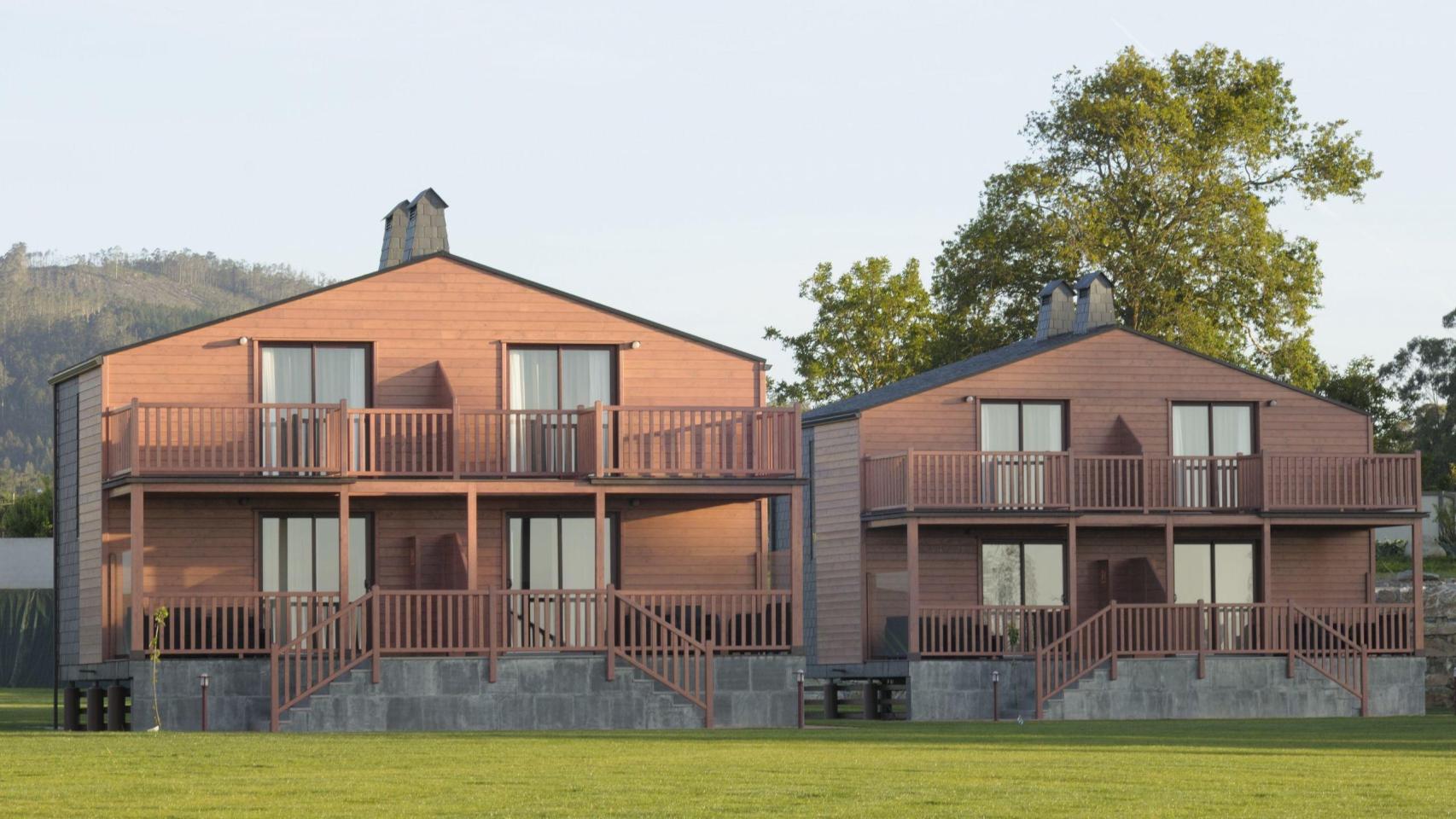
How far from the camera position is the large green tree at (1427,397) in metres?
88.9

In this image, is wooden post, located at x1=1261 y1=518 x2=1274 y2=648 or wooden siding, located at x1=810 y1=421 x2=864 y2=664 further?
wooden siding, located at x1=810 y1=421 x2=864 y2=664

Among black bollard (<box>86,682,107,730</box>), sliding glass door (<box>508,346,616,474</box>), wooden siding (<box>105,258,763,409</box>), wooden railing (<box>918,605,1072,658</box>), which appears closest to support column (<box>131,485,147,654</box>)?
wooden siding (<box>105,258,763,409</box>)

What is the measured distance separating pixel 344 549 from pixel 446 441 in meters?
2.46

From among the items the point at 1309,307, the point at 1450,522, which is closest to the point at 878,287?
the point at 1309,307

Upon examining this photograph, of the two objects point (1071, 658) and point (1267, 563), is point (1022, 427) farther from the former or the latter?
point (1071, 658)

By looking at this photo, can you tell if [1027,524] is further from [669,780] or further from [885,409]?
[669,780]

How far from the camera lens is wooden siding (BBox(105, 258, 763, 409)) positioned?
1346 inches

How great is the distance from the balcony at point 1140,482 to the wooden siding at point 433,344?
4438mm

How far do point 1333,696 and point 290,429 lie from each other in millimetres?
17918

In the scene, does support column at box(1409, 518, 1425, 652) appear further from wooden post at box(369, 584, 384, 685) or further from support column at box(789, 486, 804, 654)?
wooden post at box(369, 584, 384, 685)

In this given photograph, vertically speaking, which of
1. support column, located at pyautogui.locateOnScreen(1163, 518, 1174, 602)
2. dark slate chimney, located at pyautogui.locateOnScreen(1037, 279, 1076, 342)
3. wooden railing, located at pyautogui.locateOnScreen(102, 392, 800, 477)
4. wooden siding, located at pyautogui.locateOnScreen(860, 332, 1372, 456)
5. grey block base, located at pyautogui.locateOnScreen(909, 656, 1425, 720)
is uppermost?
dark slate chimney, located at pyautogui.locateOnScreen(1037, 279, 1076, 342)

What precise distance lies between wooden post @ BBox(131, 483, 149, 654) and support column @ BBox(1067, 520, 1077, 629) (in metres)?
15.0

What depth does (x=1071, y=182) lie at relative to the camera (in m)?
58.3

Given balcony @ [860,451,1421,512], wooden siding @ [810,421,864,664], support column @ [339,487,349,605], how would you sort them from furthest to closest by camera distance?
wooden siding @ [810,421,864,664], balcony @ [860,451,1421,512], support column @ [339,487,349,605]
